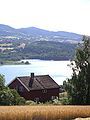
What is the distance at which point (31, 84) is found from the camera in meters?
72.2

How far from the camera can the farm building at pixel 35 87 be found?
233ft

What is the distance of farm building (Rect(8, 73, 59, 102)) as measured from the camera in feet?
233

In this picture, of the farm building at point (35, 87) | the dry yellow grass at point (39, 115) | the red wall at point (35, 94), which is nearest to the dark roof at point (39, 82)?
the farm building at point (35, 87)

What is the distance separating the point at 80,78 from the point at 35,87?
26.4 metres

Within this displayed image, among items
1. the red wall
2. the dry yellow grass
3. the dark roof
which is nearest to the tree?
the red wall

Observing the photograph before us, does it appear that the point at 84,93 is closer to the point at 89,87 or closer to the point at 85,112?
the point at 89,87

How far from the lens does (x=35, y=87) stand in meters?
72.0

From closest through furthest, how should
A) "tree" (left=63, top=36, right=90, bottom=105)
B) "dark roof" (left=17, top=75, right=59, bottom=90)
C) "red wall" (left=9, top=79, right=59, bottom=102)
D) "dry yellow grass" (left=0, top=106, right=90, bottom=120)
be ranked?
"dry yellow grass" (left=0, top=106, right=90, bottom=120) < "tree" (left=63, top=36, right=90, bottom=105) < "red wall" (left=9, top=79, right=59, bottom=102) < "dark roof" (left=17, top=75, right=59, bottom=90)

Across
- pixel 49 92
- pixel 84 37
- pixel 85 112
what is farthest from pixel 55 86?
pixel 85 112

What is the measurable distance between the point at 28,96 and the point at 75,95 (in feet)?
88.7

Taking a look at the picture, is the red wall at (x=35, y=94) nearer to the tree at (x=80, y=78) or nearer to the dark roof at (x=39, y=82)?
the dark roof at (x=39, y=82)

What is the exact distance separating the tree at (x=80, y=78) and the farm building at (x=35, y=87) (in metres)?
24.5

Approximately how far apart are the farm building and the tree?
24.5 meters

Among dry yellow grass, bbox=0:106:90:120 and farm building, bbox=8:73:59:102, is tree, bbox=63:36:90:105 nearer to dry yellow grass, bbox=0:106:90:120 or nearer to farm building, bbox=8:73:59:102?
farm building, bbox=8:73:59:102
